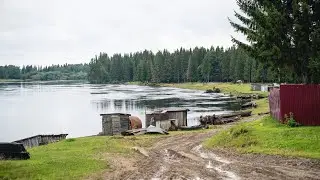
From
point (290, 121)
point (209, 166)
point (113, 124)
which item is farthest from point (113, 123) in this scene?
point (209, 166)

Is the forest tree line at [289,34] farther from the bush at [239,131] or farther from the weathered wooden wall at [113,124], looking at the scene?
the weathered wooden wall at [113,124]

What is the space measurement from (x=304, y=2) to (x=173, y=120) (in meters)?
26.5

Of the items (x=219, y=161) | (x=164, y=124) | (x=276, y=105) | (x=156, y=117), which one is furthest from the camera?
(x=156, y=117)

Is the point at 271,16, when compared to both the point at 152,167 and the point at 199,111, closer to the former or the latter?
the point at 152,167

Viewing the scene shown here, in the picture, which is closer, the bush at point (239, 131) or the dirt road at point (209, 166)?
the dirt road at point (209, 166)

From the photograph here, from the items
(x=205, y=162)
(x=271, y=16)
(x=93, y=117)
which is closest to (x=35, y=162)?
(x=205, y=162)

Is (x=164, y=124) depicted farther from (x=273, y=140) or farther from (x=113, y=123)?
(x=273, y=140)

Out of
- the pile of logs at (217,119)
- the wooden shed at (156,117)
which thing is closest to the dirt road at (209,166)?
the wooden shed at (156,117)

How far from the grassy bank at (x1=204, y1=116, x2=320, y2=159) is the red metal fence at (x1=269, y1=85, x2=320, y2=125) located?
1.31m

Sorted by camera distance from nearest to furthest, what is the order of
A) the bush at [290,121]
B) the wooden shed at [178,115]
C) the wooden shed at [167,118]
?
the bush at [290,121] < the wooden shed at [167,118] < the wooden shed at [178,115]

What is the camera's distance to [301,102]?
28.9 m

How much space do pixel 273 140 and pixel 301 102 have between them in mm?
4663

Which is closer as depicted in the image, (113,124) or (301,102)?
(301,102)

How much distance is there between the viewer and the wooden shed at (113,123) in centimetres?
4825
